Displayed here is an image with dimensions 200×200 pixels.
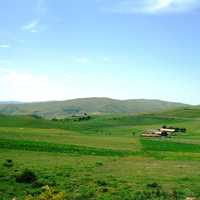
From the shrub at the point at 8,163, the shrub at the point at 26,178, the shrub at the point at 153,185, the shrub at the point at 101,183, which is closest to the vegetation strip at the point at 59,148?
the shrub at the point at 8,163

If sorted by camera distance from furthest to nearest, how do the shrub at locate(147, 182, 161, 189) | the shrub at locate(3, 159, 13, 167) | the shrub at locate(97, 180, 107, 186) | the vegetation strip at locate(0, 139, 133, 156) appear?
the vegetation strip at locate(0, 139, 133, 156)
the shrub at locate(3, 159, 13, 167)
the shrub at locate(97, 180, 107, 186)
the shrub at locate(147, 182, 161, 189)

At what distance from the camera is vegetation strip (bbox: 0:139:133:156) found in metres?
64.5

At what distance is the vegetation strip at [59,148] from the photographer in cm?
6454

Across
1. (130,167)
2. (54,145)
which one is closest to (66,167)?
(130,167)

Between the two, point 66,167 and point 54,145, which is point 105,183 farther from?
point 54,145

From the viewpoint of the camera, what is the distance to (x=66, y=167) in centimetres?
4516

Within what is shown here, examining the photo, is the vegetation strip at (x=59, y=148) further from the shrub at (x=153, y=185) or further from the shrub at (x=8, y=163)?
the shrub at (x=153, y=185)

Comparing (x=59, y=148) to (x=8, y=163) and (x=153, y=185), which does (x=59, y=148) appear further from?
(x=153, y=185)

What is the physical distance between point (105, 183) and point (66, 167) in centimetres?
1029

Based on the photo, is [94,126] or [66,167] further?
[94,126]

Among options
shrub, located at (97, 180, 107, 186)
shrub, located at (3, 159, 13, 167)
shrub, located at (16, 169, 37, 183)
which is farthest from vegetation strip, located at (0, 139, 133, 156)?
shrub, located at (16, 169, 37, 183)

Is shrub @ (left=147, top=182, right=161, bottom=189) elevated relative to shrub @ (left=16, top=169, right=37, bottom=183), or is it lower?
lower

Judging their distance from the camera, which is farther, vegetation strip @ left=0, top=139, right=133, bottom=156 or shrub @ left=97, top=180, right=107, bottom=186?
vegetation strip @ left=0, top=139, right=133, bottom=156

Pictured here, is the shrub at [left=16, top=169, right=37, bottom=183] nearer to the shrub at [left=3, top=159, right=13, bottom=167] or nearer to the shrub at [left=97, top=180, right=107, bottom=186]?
the shrub at [left=97, top=180, right=107, bottom=186]
